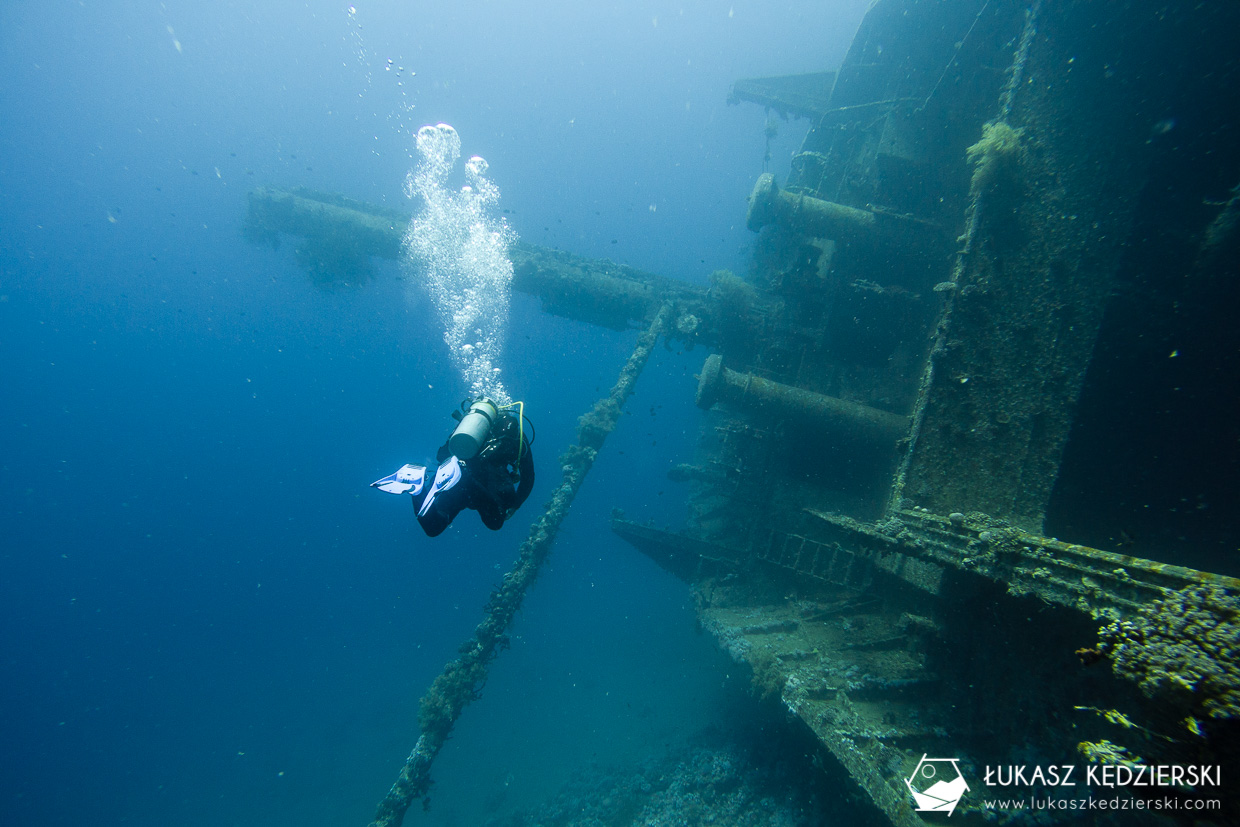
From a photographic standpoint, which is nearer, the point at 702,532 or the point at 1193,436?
the point at 1193,436

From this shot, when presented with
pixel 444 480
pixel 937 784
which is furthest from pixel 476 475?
pixel 937 784

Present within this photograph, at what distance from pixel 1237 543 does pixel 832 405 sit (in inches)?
155

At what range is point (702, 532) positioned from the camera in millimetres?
9461

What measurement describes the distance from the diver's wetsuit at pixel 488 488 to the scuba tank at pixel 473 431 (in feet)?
0.32

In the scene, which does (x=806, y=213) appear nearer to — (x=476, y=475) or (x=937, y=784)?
(x=476, y=475)

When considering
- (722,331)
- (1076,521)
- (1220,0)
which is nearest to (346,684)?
(722,331)

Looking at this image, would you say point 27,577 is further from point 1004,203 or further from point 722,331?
point 1004,203

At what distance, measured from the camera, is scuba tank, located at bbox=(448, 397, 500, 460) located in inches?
139

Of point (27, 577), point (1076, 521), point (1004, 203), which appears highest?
point (1004, 203)

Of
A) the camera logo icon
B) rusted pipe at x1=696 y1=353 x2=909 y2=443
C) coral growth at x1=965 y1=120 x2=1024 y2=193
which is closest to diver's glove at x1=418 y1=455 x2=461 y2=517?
the camera logo icon

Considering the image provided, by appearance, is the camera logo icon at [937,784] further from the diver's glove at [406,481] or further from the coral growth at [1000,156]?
the coral growth at [1000,156]

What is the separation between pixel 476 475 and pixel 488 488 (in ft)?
0.48

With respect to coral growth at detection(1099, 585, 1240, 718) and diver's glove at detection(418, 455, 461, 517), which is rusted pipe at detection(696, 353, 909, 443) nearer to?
diver's glove at detection(418, 455, 461, 517)

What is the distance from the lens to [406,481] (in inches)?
152
